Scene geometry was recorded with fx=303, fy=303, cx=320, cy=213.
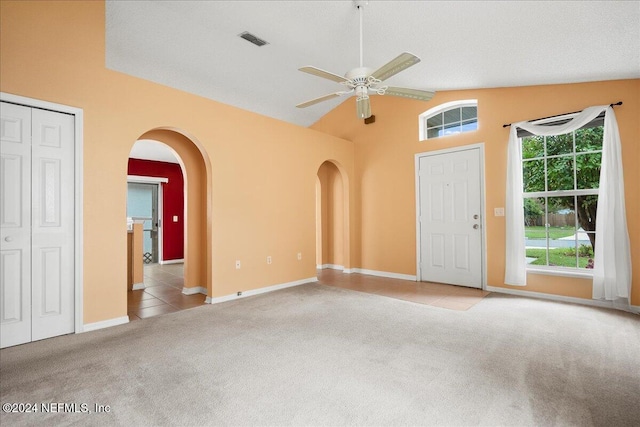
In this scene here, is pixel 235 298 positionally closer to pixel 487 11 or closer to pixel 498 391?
pixel 498 391

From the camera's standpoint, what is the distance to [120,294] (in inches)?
130

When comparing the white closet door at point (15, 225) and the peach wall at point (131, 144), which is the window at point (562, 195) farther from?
the white closet door at point (15, 225)

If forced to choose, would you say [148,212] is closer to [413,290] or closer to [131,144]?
[131,144]

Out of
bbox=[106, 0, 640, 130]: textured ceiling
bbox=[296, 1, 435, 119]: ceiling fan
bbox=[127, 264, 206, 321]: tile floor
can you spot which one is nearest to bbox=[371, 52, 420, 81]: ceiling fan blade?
bbox=[296, 1, 435, 119]: ceiling fan

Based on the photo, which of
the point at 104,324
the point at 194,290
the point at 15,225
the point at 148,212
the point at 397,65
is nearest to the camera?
the point at 397,65

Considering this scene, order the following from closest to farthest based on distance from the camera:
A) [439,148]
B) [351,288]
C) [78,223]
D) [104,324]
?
[78,223] < [104,324] < [351,288] < [439,148]

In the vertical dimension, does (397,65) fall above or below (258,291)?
above

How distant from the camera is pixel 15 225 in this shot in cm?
276

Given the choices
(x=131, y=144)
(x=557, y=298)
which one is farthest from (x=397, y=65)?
(x=557, y=298)

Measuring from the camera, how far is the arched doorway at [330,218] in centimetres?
682

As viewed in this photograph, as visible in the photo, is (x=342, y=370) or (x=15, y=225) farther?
(x=15, y=225)

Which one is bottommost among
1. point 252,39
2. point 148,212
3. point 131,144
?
point 148,212

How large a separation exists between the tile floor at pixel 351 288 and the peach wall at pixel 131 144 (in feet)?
1.41

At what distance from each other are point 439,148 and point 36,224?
214 inches
